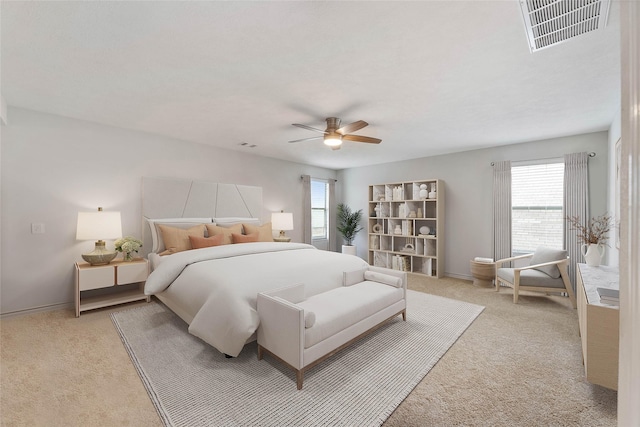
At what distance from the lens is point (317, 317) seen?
7.55 ft

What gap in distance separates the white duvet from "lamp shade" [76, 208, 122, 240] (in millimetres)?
969

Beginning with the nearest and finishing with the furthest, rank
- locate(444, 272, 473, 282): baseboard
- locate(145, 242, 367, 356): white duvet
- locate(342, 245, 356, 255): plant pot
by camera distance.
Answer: locate(145, 242, 367, 356): white duvet, locate(444, 272, 473, 282): baseboard, locate(342, 245, 356, 255): plant pot

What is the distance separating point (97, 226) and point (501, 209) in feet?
19.6

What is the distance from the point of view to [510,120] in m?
3.62

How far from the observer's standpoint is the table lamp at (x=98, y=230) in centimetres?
339

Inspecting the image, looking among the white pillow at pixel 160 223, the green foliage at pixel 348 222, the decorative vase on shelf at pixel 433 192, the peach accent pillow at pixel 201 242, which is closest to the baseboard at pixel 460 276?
the decorative vase on shelf at pixel 433 192

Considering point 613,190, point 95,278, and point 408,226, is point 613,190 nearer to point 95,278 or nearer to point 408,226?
point 408,226

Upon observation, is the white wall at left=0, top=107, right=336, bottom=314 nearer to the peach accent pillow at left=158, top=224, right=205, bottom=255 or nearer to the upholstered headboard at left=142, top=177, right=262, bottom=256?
the upholstered headboard at left=142, top=177, right=262, bottom=256

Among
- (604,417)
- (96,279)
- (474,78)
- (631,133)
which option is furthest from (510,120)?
(96,279)

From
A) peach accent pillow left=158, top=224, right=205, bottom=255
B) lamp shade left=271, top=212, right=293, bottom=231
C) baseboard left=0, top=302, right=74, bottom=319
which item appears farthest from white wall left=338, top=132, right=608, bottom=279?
baseboard left=0, top=302, right=74, bottom=319

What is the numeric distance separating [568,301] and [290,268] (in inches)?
156

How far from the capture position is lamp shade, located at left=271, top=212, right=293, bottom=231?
5.53 m

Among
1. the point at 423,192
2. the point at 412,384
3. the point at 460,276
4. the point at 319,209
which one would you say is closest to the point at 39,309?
the point at 412,384

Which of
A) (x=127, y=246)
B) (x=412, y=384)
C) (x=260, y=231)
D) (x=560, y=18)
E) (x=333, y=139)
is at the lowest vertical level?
(x=412, y=384)
